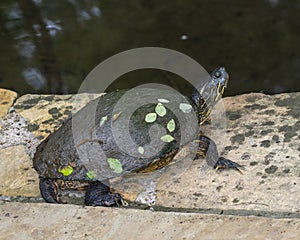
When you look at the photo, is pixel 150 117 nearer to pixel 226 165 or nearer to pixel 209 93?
pixel 226 165

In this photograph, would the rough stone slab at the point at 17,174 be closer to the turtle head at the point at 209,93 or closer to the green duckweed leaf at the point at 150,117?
the green duckweed leaf at the point at 150,117

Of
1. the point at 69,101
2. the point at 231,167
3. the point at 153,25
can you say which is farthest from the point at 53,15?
the point at 231,167

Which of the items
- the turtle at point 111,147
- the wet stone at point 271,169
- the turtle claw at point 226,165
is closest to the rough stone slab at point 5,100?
the turtle at point 111,147

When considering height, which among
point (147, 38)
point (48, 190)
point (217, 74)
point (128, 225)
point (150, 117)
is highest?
point (147, 38)

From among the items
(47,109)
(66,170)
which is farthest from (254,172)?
(47,109)

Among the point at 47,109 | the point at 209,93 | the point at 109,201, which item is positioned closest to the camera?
the point at 109,201

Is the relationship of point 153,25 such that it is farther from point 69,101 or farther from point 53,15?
point 69,101
